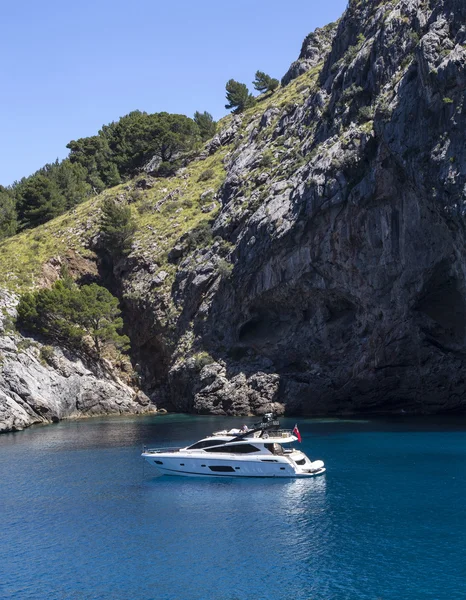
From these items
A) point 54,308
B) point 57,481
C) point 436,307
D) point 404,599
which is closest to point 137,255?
point 54,308

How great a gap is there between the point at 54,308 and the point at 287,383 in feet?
110

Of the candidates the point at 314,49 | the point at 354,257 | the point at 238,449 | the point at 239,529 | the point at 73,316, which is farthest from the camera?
the point at 314,49

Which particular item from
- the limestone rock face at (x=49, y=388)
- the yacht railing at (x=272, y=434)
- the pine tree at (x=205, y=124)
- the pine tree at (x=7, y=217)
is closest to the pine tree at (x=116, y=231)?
the limestone rock face at (x=49, y=388)

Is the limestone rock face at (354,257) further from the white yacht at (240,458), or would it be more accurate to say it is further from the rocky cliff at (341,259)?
the white yacht at (240,458)

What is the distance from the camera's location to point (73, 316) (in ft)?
306

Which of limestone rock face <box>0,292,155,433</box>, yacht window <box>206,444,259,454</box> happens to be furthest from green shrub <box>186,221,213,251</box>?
yacht window <box>206,444,259,454</box>

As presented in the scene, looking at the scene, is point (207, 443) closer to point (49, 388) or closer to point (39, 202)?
point (49, 388)

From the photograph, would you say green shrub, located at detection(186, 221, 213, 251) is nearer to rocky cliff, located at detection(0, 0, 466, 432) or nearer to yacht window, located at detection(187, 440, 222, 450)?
rocky cliff, located at detection(0, 0, 466, 432)

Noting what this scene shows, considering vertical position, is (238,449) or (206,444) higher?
(206,444)

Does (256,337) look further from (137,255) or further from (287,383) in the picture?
(137,255)

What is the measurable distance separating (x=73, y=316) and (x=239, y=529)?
60.9 meters

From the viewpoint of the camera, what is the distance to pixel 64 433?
241 feet

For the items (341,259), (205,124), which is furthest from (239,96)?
(341,259)

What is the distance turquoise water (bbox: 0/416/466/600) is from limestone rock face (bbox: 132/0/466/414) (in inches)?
809
